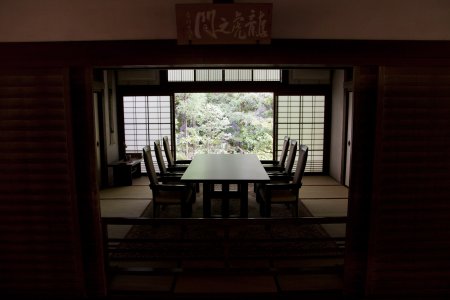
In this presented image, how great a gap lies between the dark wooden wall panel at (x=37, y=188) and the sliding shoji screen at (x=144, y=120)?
4907 millimetres

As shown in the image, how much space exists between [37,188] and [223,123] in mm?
8356

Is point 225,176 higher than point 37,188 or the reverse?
the reverse

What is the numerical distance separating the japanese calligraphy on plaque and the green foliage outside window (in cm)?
823

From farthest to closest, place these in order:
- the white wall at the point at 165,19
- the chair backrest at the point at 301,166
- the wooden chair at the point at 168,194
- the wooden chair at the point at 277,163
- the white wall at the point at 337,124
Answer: the white wall at the point at 337,124
the wooden chair at the point at 277,163
the chair backrest at the point at 301,166
the wooden chair at the point at 168,194
the white wall at the point at 165,19

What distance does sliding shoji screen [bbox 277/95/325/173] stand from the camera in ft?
24.3

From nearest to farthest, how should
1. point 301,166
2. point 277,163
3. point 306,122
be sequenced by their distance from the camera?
point 301,166
point 277,163
point 306,122

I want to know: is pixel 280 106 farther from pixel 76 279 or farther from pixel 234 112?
pixel 76 279

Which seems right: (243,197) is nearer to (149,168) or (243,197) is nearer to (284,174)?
(284,174)

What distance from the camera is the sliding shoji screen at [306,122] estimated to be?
7402 millimetres

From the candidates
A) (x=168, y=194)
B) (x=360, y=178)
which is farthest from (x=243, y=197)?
(x=360, y=178)

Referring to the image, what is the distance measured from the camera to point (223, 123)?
35.2 ft

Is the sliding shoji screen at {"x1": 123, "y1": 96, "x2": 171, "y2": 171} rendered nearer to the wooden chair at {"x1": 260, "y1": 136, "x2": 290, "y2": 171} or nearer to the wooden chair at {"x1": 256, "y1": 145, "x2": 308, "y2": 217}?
the wooden chair at {"x1": 260, "y1": 136, "x2": 290, "y2": 171}

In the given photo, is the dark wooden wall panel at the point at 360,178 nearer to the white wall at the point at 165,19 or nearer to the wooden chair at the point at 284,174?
the white wall at the point at 165,19

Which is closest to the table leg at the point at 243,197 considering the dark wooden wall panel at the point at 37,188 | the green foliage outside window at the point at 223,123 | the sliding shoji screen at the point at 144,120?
the dark wooden wall panel at the point at 37,188
